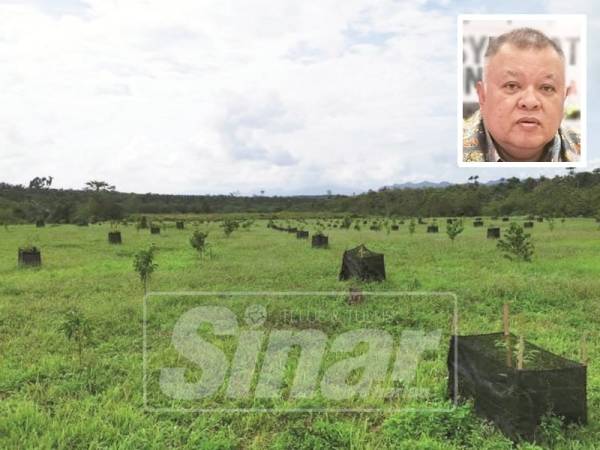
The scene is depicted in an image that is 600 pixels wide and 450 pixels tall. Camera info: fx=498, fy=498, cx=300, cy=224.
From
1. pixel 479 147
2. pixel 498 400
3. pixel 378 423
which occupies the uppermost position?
pixel 479 147

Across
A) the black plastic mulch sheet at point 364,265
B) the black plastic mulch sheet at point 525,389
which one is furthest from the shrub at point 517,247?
the black plastic mulch sheet at point 525,389

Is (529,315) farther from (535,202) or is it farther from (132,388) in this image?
(535,202)

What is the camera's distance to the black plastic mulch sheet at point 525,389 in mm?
4145

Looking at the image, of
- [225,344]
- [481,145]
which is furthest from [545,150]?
[225,344]

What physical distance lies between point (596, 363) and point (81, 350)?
6330 mm

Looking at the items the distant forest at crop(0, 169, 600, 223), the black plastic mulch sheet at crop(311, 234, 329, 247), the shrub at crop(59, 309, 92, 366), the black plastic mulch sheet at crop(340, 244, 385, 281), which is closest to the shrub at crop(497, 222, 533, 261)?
the black plastic mulch sheet at crop(340, 244, 385, 281)

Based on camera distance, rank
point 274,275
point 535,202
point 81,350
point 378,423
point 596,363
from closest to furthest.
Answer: point 378,423 < point 596,363 < point 81,350 < point 274,275 < point 535,202

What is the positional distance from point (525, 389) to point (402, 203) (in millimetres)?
75556

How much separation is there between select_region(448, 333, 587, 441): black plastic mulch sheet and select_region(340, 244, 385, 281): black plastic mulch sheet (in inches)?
243

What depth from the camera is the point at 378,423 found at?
15.3 feet

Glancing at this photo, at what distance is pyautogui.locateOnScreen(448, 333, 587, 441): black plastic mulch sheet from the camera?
13.6 ft

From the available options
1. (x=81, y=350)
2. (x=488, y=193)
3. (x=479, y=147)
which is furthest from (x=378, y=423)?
(x=488, y=193)

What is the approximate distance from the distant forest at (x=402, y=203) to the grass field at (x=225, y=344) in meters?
28.6

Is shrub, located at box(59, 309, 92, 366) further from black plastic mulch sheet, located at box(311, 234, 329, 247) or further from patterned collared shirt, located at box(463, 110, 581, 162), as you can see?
black plastic mulch sheet, located at box(311, 234, 329, 247)
